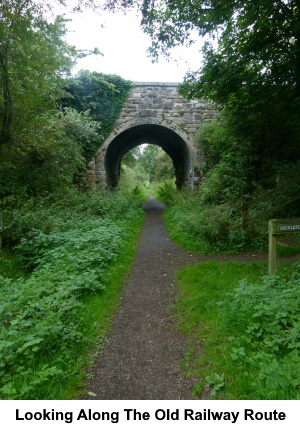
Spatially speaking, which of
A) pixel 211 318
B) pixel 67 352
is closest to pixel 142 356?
pixel 67 352

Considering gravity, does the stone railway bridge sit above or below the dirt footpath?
above

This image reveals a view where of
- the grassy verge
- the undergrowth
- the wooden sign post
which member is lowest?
the grassy verge

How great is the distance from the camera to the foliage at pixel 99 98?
1297 cm

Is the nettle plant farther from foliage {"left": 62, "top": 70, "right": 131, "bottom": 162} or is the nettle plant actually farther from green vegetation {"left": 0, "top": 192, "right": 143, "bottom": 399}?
foliage {"left": 62, "top": 70, "right": 131, "bottom": 162}

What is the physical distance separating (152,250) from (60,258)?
2915mm

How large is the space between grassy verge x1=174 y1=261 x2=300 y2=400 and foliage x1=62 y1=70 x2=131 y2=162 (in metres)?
11.4

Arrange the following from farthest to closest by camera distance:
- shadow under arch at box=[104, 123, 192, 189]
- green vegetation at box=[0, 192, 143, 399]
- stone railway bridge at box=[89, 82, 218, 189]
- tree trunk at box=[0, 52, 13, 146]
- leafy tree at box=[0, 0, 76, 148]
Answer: shadow under arch at box=[104, 123, 192, 189], stone railway bridge at box=[89, 82, 218, 189], tree trunk at box=[0, 52, 13, 146], leafy tree at box=[0, 0, 76, 148], green vegetation at box=[0, 192, 143, 399]

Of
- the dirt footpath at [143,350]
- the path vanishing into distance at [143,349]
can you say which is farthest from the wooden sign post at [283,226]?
the dirt footpath at [143,350]

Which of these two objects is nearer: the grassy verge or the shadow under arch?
the grassy verge

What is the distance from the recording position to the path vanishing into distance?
2.42 meters

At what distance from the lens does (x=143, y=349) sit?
3.06 metres

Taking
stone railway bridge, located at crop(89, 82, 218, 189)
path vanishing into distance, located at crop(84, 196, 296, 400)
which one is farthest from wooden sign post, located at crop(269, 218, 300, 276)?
stone railway bridge, located at crop(89, 82, 218, 189)

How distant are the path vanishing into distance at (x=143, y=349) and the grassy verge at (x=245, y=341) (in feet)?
0.61

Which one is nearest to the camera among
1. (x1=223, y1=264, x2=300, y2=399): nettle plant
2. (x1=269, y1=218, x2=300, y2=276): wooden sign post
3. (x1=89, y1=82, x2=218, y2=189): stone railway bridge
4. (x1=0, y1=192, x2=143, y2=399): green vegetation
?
(x1=223, y1=264, x2=300, y2=399): nettle plant
